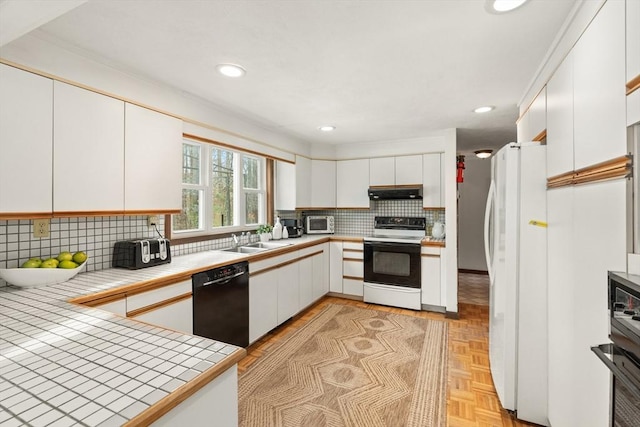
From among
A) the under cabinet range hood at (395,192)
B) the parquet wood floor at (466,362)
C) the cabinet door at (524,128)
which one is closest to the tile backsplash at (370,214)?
the under cabinet range hood at (395,192)

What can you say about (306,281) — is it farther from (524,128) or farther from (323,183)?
(524,128)

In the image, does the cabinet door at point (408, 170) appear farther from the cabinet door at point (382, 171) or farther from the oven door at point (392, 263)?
the oven door at point (392, 263)

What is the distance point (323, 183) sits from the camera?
15.0ft

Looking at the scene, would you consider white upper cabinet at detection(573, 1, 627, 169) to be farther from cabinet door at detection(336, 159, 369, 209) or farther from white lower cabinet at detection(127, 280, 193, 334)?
cabinet door at detection(336, 159, 369, 209)

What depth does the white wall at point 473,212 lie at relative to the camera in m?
5.92

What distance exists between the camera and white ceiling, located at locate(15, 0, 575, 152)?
57.2 inches

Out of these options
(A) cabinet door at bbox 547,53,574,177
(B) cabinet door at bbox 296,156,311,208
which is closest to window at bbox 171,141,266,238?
(B) cabinet door at bbox 296,156,311,208

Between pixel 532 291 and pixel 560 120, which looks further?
pixel 532 291

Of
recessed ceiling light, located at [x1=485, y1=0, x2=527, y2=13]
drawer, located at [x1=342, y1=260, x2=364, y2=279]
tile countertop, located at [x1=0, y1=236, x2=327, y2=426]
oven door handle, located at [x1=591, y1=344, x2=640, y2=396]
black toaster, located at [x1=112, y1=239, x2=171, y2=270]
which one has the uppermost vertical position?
recessed ceiling light, located at [x1=485, y1=0, x2=527, y2=13]

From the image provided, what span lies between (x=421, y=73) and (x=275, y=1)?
3.97ft

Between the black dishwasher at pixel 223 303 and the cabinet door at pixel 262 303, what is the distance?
0.29 ft

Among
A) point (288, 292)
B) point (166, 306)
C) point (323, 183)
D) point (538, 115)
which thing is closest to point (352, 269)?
point (288, 292)

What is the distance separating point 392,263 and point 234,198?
7.11 ft

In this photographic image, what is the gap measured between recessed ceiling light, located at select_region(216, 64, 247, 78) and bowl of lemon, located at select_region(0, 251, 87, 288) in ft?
4.94
